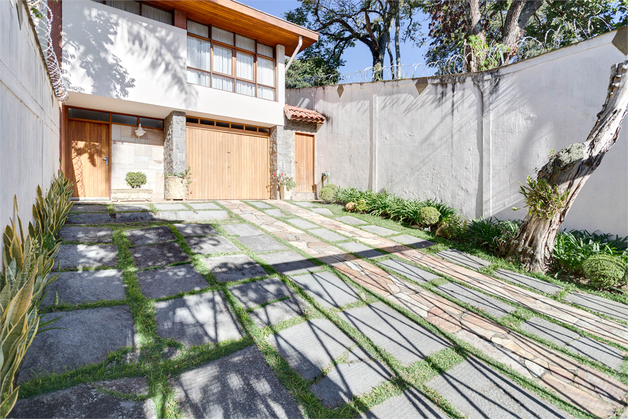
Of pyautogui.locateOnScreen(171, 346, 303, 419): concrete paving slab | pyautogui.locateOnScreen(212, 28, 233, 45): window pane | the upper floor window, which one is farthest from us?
pyautogui.locateOnScreen(212, 28, 233, 45): window pane

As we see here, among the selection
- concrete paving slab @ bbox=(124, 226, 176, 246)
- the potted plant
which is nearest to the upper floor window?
the potted plant

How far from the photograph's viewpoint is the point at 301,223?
604 centimetres

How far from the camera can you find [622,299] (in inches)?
145

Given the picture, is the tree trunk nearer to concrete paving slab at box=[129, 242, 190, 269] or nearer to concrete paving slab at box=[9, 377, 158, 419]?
concrete paving slab at box=[129, 242, 190, 269]

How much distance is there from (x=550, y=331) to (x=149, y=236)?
4.77 metres

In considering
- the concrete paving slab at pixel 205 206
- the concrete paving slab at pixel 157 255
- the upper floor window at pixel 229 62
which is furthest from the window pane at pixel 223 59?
the concrete paving slab at pixel 157 255

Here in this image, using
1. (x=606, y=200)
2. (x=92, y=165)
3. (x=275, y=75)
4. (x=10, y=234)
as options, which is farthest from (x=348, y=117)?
(x=10, y=234)

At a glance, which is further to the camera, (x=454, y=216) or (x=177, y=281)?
(x=454, y=216)

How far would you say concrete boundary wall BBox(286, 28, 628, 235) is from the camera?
16.2ft

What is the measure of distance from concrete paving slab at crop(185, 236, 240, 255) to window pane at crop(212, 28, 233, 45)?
636cm

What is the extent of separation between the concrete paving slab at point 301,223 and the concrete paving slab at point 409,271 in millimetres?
1914

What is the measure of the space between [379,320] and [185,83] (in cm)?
744

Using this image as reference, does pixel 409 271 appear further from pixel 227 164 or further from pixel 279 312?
pixel 227 164

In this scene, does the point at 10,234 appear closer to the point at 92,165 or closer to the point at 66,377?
the point at 66,377
